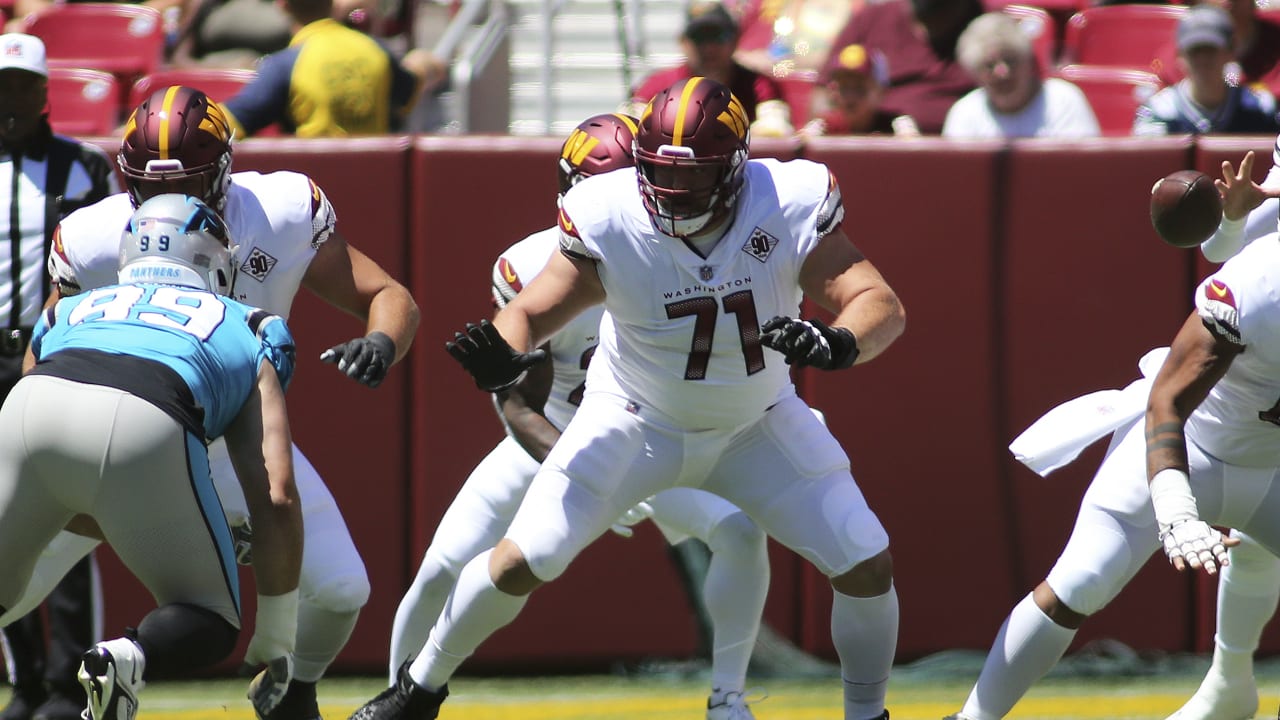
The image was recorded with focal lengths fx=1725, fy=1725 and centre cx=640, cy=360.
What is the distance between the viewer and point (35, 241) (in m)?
4.89

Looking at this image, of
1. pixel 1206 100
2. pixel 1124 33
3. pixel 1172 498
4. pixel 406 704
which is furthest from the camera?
pixel 1124 33

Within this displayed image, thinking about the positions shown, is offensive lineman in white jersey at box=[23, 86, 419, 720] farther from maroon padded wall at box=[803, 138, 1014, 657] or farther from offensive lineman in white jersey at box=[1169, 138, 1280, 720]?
offensive lineman in white jersey at box=[1169, 138, 1280, 720]

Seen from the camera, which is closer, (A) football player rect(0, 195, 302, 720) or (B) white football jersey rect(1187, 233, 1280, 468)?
(A) football player rect(0, 195, 302, 720)

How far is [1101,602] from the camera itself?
3943 millimetres

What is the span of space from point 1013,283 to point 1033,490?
67 cm

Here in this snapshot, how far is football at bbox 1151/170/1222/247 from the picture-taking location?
3902 mm

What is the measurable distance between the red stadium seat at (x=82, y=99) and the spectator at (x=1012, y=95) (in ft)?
11.8

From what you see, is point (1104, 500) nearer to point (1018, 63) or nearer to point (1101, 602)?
point (1101, 602)

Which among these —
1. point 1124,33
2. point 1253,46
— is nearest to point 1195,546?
point 1253,46

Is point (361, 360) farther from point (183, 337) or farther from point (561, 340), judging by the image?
point (561, 340)

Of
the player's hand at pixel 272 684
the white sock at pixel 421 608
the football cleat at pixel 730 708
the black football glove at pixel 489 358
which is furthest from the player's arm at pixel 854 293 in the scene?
the player's hand at pixel 272 684

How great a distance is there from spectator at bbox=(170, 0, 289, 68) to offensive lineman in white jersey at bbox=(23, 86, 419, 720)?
3.53 metres

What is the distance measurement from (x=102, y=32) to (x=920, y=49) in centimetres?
395

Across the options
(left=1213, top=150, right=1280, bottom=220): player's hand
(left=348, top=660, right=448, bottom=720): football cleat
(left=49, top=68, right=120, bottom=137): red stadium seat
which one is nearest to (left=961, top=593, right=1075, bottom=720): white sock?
(left=1213, top=150, right=1280, bottom=220): player's hand
